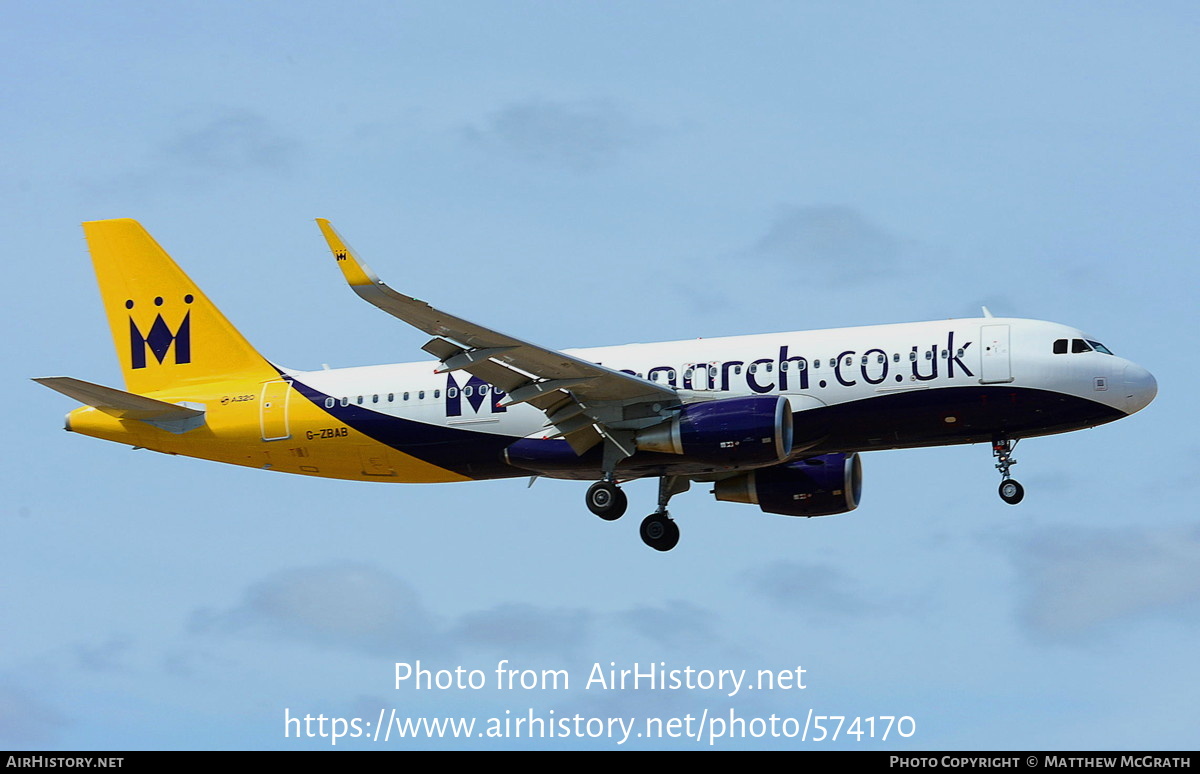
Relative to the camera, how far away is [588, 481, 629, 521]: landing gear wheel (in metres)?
45.5

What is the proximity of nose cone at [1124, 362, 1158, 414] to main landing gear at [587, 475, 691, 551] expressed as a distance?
11.7 metres

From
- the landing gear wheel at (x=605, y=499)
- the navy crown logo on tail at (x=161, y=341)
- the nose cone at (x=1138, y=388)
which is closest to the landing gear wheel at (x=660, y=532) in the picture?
the landing gear wheel at (x=605, y=499)

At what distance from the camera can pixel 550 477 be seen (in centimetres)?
4606

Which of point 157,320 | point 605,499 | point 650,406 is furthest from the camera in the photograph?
point 157,320

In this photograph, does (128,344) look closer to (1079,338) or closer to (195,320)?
(195,320)

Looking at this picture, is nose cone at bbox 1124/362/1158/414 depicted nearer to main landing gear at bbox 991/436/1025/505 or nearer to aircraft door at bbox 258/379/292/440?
main landing gear at bbox 991/436/1025/505

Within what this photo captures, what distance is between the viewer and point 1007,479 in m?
44.7

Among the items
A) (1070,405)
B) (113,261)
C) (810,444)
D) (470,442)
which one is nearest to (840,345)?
(810,444)

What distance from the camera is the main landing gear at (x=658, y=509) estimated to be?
149ft

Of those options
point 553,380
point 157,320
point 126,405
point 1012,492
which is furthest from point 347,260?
point 1012,492

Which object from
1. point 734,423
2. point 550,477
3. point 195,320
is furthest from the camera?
point 195,320

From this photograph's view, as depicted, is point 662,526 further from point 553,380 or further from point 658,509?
point 553,380

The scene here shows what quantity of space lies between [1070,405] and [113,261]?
2674 cm

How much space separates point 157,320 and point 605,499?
14.4 metres
